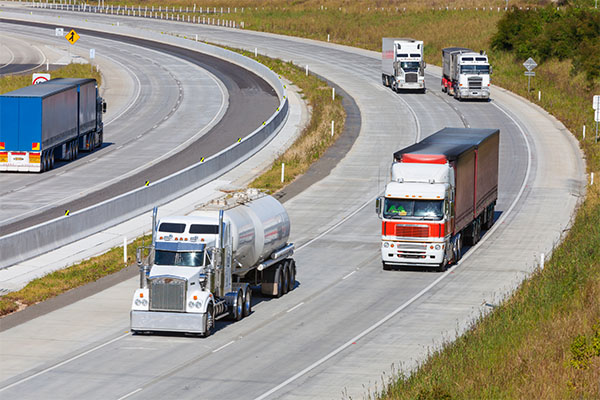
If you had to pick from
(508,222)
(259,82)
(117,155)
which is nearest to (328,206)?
(508,222)

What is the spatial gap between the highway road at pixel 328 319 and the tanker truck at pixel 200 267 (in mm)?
538

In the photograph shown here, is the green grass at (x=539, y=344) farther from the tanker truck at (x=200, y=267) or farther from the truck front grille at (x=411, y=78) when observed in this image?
the truck front grille at (x=411, y=78)

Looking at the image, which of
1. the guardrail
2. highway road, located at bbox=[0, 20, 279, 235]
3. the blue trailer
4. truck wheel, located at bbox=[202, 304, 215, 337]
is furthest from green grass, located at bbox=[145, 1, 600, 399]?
the blue trailer

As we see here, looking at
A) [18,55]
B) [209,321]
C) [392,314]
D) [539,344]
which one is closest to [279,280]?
[392,314]

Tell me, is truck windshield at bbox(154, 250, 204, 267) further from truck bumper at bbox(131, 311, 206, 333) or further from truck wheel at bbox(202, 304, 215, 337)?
truck bumper at bbox(131, 311, 206, 333)

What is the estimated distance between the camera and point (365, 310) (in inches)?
1203

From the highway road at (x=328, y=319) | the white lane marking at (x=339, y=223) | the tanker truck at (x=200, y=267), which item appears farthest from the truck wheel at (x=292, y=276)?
the white lane marking at (x=339, y=223)

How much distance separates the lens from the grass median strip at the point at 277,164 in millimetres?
31844

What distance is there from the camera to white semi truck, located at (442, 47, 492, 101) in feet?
257

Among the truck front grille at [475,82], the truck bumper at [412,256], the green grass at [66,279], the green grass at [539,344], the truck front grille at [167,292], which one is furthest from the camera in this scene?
the truck front grille at [475,82]

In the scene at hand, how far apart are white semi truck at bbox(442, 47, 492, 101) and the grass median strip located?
29.6 feet

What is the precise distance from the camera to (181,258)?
27016 mm

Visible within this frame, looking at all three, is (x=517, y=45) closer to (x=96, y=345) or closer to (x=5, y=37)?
(x=5, y=37)

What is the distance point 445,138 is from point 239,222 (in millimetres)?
15238
